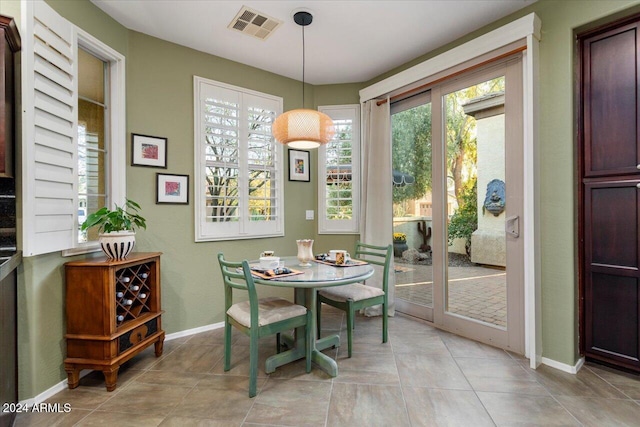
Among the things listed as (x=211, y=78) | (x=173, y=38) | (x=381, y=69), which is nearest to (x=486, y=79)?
(x=381, y=69)

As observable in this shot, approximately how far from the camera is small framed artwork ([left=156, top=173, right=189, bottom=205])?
280 centimetres

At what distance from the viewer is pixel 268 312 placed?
2080 mm

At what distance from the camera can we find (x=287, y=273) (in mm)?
2090

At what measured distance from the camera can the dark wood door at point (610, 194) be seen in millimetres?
2014

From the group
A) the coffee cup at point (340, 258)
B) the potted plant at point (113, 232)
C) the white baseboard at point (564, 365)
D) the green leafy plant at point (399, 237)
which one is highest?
the potted plant at point (113, 232)

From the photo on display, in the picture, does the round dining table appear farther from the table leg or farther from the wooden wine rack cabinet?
the wooden wine rack cabinet

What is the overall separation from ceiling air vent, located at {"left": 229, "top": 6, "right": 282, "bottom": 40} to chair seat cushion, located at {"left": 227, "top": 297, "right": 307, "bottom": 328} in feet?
7.36

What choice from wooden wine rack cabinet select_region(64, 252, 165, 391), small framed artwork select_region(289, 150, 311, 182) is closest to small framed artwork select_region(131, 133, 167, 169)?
wooden wine rack cabinet select_region(64, 252, 165, 391)

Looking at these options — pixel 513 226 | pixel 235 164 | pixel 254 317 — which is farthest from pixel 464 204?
pixel 235 164

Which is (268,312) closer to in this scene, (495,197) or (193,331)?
(193,331)

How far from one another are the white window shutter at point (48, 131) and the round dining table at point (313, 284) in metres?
1.31

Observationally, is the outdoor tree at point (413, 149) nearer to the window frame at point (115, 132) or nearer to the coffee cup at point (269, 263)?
the coffee cup at point (269, 263)

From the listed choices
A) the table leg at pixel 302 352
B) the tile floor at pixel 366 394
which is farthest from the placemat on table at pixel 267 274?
the tile floor at pixel 366 394

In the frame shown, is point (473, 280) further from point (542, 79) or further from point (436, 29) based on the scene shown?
point (436, 29)
